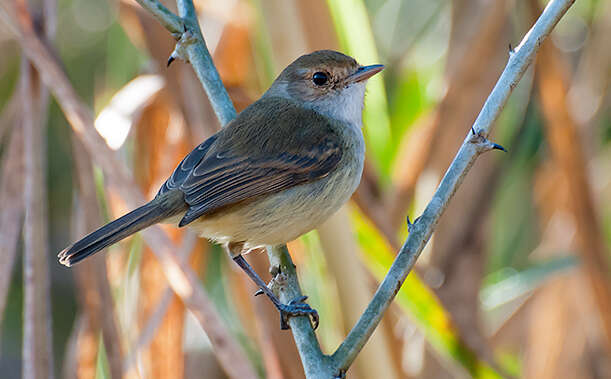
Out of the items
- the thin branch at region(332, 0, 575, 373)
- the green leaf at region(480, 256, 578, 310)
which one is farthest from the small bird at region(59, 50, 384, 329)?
the green leaf at region(480, 256, 578, 310)

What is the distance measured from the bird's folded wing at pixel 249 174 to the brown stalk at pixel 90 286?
325 millimetres

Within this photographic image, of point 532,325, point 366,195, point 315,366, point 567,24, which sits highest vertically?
point 567,24

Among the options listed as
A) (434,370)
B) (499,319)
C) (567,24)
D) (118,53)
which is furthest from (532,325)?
(118,53)

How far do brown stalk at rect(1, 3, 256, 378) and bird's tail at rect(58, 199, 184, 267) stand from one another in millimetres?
69

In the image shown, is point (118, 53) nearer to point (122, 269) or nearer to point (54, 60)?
point (54, 60)

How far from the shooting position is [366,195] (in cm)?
264

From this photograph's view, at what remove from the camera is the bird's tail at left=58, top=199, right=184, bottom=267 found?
6.64 feet

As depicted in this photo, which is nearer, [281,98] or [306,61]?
[306,61]

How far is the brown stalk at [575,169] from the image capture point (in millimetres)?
2785

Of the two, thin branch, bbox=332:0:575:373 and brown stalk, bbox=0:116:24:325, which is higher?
brown stalk, bbox=0:116:24:325

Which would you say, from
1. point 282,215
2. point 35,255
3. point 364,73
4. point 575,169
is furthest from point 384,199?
point 35,255

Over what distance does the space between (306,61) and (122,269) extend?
3.55ft

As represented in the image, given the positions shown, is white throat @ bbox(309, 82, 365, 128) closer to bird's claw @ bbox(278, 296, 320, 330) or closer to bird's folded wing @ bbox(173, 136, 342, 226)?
bird's folded wing @ bbox(173, 136, 342, 226)

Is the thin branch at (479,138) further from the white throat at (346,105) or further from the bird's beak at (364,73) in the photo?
the white throat at (346,105)
